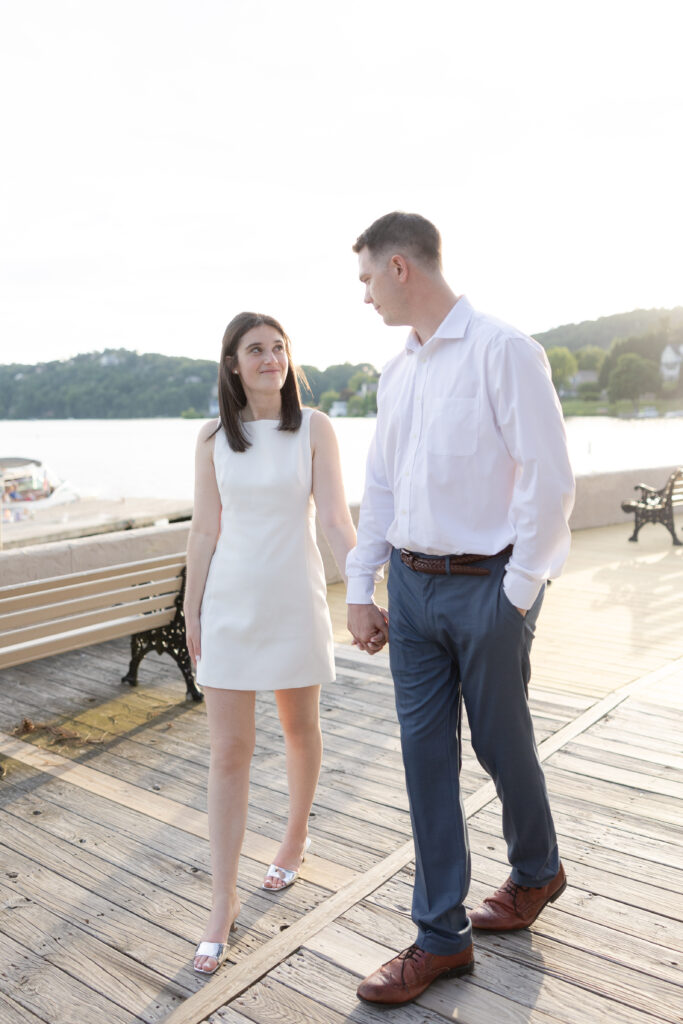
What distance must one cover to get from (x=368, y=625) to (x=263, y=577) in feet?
1.26

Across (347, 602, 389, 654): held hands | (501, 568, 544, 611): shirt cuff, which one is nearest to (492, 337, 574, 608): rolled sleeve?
(501, 568, 544, 611): shirt cuff

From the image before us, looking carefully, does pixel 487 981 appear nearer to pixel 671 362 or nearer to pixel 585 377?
pixel 671 362

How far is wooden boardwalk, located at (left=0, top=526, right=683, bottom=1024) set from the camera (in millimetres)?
2117

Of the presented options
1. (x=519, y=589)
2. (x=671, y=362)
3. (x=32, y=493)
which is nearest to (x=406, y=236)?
(x=519, y=589)

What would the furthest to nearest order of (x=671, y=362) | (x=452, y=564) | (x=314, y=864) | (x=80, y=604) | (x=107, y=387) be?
(x=107, y=387)
(x=671, y=362)
(x=80, y=604)
(x=314, y=864)
(x=452, y=564)

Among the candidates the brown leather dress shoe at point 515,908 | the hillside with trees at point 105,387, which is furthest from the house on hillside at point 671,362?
the brown leather dress shoe at point 515,908

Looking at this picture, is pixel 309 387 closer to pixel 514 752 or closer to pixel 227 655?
pixel 227 655

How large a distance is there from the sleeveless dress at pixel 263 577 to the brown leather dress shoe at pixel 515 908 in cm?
74

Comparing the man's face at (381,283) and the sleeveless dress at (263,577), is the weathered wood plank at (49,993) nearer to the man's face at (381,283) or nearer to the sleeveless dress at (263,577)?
the sleeveless dress at (263,577)

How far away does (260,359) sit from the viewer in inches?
98.7

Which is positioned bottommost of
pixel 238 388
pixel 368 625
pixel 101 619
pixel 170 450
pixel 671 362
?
pixel 170 450

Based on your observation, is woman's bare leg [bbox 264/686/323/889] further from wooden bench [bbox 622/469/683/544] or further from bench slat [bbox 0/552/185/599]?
wooden bench [bbox 622/469/683/544]

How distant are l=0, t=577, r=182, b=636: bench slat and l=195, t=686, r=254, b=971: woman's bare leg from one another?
1.80m

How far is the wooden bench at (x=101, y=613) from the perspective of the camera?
13.0 ft
